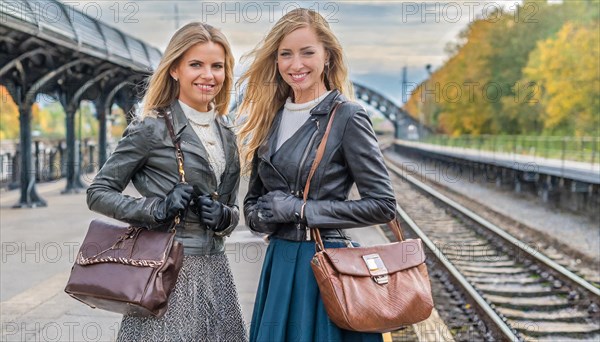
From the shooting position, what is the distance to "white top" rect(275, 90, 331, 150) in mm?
2701

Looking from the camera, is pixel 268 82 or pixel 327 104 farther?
pixel 268 82

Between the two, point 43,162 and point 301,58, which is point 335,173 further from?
point 43,162

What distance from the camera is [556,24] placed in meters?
45.3

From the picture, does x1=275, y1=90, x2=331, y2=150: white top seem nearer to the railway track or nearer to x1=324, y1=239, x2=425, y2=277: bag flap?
x1=324, y1=239, x2=425, y2=277: bag flap

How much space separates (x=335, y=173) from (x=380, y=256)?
37 cm

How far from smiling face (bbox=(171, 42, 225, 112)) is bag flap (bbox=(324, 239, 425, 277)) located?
2.84 ft

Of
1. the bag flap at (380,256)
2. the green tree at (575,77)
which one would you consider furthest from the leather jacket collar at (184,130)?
the green tree at (575,77)

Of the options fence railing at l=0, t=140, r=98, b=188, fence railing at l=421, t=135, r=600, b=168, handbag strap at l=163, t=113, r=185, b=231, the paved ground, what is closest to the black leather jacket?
handbag strap at l=163, t=113, r=185, b=231

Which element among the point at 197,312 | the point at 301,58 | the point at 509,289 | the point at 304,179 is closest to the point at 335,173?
the point at 304,179

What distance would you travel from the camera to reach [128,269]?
251 centimetres

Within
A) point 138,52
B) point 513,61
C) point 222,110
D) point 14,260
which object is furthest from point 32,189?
point 513,61

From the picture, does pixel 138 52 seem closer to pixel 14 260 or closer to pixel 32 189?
pixel 32 189

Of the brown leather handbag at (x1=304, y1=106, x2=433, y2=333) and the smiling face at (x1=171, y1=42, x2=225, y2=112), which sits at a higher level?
the smiling face at (x1=171, y1=42, x2=225, y2=112)

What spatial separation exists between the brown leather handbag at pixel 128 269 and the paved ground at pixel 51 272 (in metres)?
2.54
